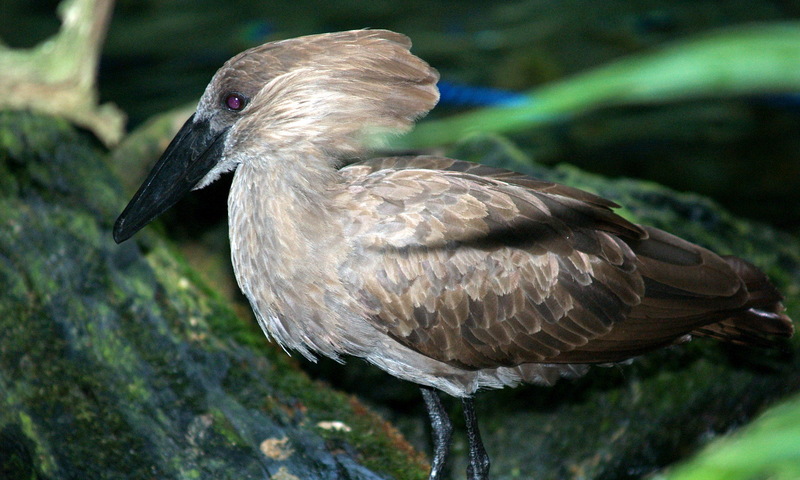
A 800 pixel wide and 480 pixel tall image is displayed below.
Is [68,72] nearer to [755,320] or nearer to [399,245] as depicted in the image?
[399,245]

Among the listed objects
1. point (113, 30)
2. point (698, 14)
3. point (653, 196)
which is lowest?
point (113, 30)

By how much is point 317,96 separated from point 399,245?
0.72 m

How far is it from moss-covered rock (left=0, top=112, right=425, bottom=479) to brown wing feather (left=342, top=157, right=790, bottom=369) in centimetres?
96

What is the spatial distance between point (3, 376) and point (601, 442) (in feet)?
10.8

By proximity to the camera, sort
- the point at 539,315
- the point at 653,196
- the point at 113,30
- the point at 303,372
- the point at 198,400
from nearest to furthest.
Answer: the point at 539,315 → the point at 198,400 → the point at 303,372 → the point at 653,196 → the point at 113,30

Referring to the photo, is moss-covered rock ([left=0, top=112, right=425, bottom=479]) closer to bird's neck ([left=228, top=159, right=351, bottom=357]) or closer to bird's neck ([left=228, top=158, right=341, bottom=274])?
bird's neck ([left=228, top=159, right=351, bottom=357])

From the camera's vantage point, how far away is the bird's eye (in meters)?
3.63

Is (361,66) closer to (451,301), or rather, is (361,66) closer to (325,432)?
(451,301)

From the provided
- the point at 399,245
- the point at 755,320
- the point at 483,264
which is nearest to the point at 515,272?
the point at 483,264

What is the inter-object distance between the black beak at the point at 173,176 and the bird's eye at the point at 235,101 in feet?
0.62

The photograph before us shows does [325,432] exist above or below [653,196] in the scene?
below

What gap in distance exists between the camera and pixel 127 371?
14.1 ft

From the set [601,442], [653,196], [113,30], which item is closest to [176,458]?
[601,442]

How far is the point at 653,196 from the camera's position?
6.21 meters
